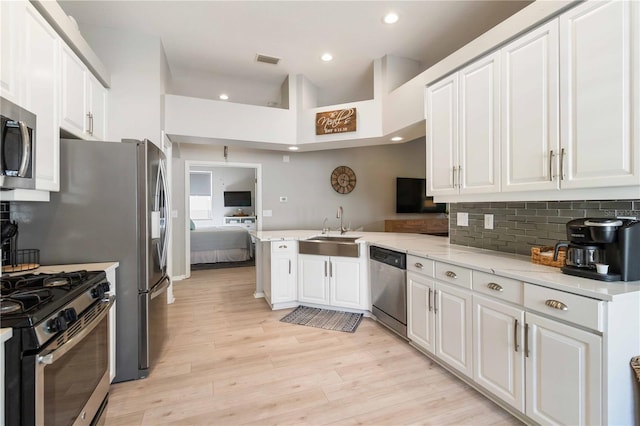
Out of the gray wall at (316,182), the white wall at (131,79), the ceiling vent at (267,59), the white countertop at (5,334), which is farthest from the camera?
the gray wall at (316,182)

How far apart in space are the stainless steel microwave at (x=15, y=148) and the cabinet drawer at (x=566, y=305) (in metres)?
2.74

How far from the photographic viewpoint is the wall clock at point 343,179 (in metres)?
5.82

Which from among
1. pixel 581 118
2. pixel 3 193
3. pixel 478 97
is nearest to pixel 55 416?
pixel 3 193

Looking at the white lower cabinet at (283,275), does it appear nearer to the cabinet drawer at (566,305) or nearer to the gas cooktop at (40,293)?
the gas cooktop at (40,293)

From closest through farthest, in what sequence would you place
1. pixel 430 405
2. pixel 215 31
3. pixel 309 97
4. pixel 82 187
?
pixel 430 405 < pixel 82 187 < pixel 215 31 < pixel 309 97

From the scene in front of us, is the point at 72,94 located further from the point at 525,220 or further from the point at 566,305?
the point at 525,220

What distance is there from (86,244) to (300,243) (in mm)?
2118

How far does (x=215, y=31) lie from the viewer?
3.11m

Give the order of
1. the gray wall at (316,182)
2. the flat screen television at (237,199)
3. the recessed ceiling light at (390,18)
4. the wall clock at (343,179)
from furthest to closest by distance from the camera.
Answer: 1. the flat screen television at (237,199)
2. the wall clock at (343,179)
3. the gray wall at (316,182)
4. the recessed ceiling light at (390,18)

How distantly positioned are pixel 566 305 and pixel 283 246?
9.01 ft

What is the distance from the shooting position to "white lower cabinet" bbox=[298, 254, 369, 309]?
10.9 ft

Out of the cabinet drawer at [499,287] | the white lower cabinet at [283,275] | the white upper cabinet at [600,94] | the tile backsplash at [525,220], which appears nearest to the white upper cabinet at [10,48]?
the white lower cabinet at [283,275]

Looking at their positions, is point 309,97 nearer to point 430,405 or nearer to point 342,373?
point 342,373

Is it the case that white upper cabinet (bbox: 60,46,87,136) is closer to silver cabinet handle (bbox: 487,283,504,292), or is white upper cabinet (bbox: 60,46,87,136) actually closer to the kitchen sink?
the kitchen sink
